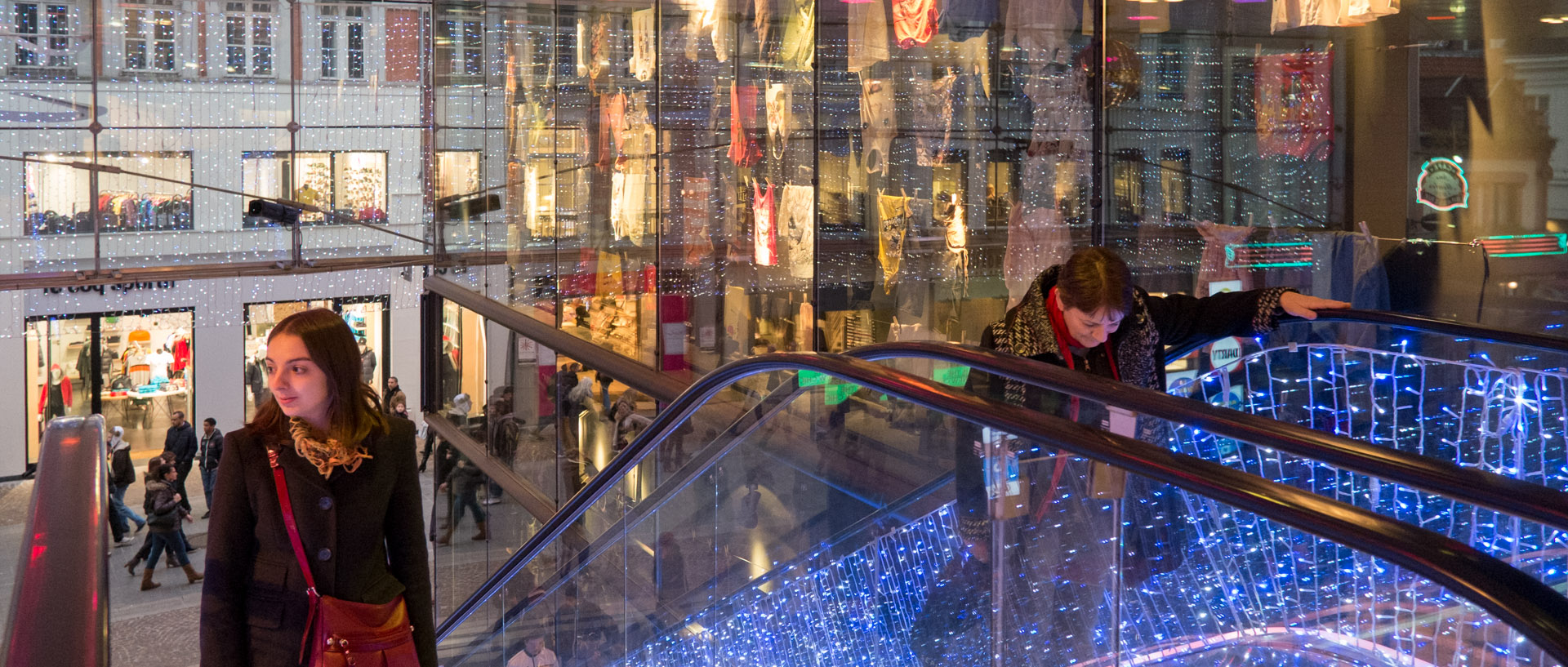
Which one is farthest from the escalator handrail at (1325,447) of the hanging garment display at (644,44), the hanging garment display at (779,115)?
the hanging garment display at (644,44)

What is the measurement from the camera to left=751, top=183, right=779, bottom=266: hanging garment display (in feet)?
21.9

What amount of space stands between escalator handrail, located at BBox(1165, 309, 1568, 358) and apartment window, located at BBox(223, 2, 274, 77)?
13441 millimetres

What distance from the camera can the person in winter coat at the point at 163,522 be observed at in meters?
11.0

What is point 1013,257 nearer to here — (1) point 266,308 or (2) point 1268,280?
(2) point 1268,280

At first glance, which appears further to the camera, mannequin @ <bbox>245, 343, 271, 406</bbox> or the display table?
mannequin @ <bbox>245, 343, 271, 406</bbox>

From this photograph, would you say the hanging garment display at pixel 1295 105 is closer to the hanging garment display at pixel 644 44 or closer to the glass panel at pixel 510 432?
the hanging garment display at pixel 644 44

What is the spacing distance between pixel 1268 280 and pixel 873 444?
3.93 metres

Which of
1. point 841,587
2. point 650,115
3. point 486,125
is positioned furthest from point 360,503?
point 486,125

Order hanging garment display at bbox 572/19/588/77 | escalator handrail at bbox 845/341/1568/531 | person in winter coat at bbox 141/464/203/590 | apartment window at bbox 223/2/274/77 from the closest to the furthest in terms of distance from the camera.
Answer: escalator handrail at bbox 845/341/1568/531 < hanging garment display at bbox 572/19/588/77 < person in winter coat at bbox 141/464/203/590 < apartment window at bbox 223/2/274/77

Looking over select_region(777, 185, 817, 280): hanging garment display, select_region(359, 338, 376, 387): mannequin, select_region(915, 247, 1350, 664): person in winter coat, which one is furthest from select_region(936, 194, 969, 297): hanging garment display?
select_region(359, 338, 376, 387): mannequin

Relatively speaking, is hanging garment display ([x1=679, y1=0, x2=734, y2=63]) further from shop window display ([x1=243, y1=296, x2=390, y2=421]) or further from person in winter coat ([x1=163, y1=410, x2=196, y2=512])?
shop window display ([x1=243, y1=296, x2=390, y2=421])

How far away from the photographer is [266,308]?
16.4 m

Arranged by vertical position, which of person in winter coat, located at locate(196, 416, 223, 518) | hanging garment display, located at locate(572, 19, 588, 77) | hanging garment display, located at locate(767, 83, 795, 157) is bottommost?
person in winter coat, located at locate(196, 416, 223, 518)

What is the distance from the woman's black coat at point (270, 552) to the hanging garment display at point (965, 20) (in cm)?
430
